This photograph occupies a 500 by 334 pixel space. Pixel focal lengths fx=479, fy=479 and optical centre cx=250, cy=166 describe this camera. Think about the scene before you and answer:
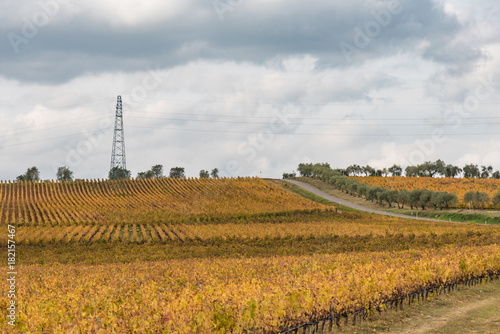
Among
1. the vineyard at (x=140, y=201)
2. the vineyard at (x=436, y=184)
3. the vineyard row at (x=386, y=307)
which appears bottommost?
the vineyard row at (x=386, y=307)

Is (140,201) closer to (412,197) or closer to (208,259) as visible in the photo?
(412,197)

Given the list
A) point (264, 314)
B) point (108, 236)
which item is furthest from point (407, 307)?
point (108, 236)

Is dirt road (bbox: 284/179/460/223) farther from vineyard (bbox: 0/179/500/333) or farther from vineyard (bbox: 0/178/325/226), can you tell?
vineyard (bbox: 0/179/500/333)

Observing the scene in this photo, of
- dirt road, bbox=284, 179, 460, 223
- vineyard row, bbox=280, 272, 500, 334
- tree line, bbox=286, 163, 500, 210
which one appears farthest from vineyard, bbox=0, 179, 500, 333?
tree line, bbox=286, 163, 500, 210

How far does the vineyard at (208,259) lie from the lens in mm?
13578

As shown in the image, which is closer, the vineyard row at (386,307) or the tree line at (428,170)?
the vineyard row at (386,307)

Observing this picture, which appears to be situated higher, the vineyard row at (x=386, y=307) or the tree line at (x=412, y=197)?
the tree line at (x=412, y=197)

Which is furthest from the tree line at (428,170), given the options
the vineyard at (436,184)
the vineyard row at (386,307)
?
the vineyard row at (386,307)

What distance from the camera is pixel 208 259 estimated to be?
33.6m

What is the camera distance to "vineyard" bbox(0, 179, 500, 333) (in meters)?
13.6

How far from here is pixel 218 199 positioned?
89.9 meters

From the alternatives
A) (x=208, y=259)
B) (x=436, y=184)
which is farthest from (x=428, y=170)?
(x=208, y=259)

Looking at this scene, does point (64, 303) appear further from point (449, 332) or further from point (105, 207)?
point (105, 207)

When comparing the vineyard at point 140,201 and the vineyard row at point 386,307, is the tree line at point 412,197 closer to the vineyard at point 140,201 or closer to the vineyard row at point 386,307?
the vineyard at point 140,201
